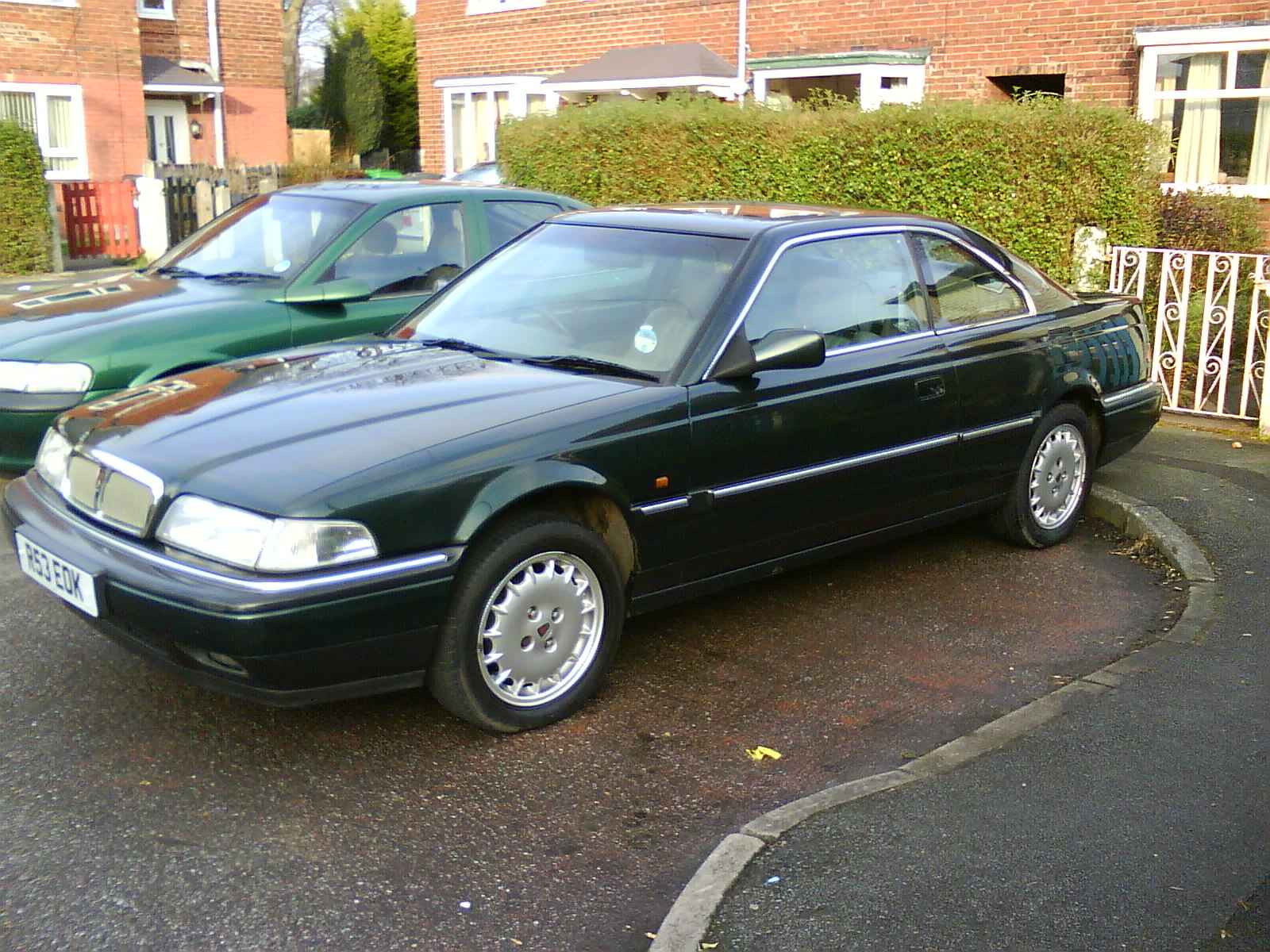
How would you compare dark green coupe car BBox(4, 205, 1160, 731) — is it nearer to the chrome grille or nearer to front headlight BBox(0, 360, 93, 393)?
the chrome grille

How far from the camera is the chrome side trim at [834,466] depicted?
4691 mm

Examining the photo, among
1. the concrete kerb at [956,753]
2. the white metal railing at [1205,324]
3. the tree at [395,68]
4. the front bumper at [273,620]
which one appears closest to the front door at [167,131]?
the tree at [395,68]

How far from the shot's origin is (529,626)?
4137 millimetres

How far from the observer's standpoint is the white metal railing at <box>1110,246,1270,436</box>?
337 inches

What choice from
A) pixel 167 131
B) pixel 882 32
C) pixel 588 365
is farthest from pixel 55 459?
pixel 167 131

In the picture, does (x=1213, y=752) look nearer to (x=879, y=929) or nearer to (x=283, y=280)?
(x=879, y=929)

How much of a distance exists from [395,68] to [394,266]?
3311 centimetres

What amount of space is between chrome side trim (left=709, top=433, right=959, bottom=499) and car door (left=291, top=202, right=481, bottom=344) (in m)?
3.02

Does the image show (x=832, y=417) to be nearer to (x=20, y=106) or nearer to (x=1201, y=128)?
(x=1201, y=128)

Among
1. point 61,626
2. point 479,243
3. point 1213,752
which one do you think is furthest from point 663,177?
point 1213,752

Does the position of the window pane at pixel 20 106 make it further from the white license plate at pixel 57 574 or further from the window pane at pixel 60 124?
the white license plate at pixel 57 574

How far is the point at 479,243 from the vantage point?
757cm

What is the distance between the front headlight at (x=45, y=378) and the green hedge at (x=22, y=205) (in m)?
12.6

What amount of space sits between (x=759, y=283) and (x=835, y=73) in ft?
46.5
